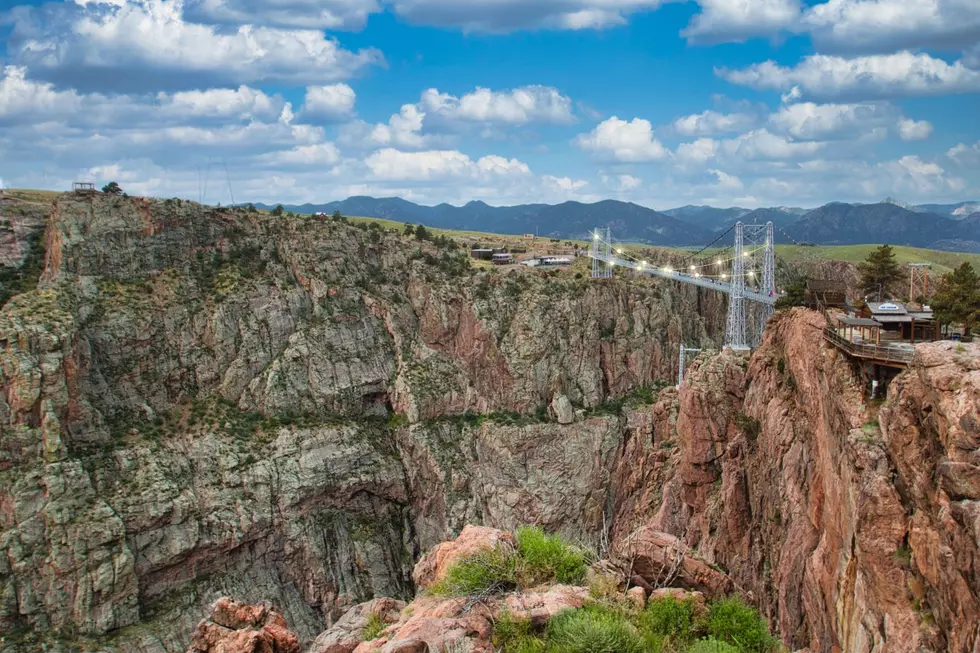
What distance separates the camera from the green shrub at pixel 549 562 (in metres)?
23.7

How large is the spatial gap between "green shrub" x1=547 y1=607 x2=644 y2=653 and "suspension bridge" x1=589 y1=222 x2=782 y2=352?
3015cm

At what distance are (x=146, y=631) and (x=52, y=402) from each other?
1722 cm

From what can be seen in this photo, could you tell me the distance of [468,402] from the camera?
7931 centimetres

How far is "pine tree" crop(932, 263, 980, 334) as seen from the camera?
107 ft

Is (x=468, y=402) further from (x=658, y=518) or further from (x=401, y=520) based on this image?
(x=658, y=518)

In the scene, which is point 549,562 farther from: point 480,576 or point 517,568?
point 480,576

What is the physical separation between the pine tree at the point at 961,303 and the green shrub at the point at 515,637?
67.2 ft

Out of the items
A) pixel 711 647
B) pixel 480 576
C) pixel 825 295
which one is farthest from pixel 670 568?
pixel 825 295

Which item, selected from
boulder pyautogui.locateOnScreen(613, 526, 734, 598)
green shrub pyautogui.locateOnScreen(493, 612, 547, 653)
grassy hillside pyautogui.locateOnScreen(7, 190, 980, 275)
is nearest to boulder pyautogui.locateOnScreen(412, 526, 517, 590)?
green shrub pyautogui.locateOnScreen(493, 612, 547, 653)

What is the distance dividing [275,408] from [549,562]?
170 feet

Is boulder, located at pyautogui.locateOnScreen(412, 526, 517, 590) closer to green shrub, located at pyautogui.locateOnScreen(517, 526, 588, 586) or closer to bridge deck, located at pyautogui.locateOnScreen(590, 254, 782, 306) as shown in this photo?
green shrub, located at pyautogui.locateOnScreen(517, 526, 588, 586)

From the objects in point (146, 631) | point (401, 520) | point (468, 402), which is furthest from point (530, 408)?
point (146, 631)

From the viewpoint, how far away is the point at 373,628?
74.0 feet

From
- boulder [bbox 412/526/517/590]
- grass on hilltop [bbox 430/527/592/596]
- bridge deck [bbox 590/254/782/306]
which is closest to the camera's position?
grass on hilltop [bbox 430/527/592/596]
